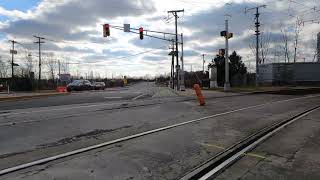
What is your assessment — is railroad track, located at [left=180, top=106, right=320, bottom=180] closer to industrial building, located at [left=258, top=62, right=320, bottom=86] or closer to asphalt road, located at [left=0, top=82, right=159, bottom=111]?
asphalt road, located at [left=0, top=82, right=159, bottom=111]

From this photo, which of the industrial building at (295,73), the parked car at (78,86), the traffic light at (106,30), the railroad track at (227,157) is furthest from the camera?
the industrial building at (295,73)

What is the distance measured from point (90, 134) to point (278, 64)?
63182mm

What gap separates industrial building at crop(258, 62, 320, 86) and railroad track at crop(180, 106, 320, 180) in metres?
60.1

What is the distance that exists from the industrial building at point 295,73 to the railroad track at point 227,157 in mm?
60146

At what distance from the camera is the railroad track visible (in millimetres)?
7082

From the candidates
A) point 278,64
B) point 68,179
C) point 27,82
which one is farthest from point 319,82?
point 68,179

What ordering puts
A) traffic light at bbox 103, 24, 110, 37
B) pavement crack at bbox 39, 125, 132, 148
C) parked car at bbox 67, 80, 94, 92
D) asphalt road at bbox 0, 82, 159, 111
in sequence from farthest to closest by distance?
1. parked car at bbox 67, 80, 94, 92
2. traffic light at bbox 103, 24, 110, 37
3. asphalt road at bbox 0, 82, 159, 111
4. pavement crack at bbox 39, 125, 132, 148

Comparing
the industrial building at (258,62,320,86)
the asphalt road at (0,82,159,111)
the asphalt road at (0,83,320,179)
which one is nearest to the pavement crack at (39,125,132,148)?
the asphalt road at (0,83,320,179)

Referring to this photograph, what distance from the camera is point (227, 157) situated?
8633 millimetres

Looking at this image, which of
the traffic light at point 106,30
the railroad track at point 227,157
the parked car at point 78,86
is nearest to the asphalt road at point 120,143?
the railroad track at point 227,157

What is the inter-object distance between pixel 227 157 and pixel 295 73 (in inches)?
Answer: 2604

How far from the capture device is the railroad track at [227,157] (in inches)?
279

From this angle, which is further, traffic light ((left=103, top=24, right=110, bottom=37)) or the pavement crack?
traffic light ((left=103, top=24, right=110, bottom=37))

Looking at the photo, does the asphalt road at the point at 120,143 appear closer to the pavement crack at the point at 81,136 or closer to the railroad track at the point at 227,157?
the pavement crack at the point at 81,136
